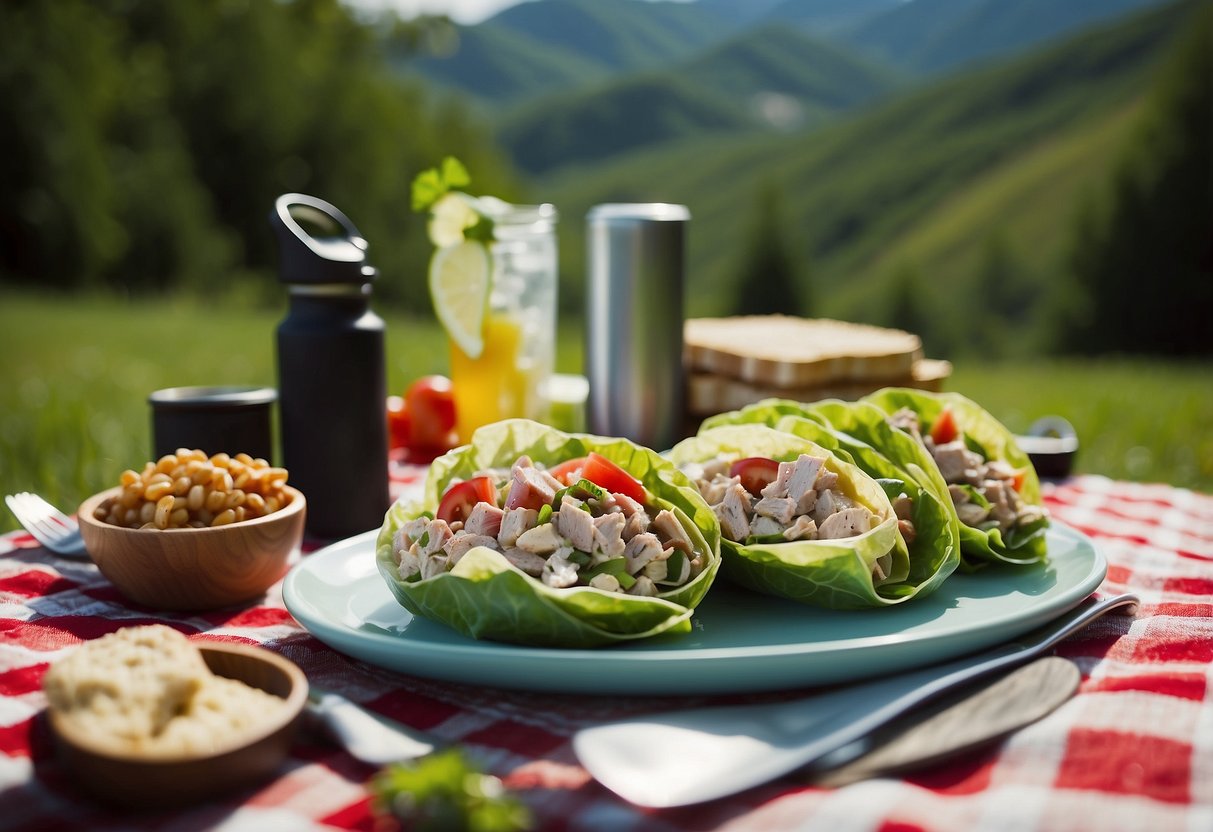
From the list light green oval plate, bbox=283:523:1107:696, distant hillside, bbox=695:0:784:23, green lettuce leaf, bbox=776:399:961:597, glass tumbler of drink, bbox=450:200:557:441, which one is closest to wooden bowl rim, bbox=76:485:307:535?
light green oval plate, bbox=283:523:1107:696

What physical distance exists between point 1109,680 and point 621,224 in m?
1.96

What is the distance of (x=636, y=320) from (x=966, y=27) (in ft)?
357

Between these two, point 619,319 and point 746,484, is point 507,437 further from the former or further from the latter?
point 619,319

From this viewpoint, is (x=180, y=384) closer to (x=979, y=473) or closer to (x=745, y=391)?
(x=745, y=391)

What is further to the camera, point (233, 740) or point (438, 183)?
point (438, 183)

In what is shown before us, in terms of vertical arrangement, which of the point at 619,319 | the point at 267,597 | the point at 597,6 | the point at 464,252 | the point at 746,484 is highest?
the point at 597,6

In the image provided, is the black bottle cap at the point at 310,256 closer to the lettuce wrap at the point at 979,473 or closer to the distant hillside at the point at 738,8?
the lettuce wrap at the point at 979,473

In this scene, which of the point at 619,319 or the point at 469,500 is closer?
the point at 469,500

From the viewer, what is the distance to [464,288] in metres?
3.22

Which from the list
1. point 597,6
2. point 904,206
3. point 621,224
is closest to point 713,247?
point 904,206

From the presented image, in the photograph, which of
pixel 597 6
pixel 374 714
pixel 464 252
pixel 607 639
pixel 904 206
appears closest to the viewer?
Answer: pixel 374 714

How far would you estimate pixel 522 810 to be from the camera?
1210 millimetres

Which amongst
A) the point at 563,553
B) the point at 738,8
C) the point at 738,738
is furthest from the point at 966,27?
the point at 738,738

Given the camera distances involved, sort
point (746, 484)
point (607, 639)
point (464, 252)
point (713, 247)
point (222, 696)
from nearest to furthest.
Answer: point (222, 696) < point (607, 639) < point (746, 484) < point (464, 252) < point (713, 247)
